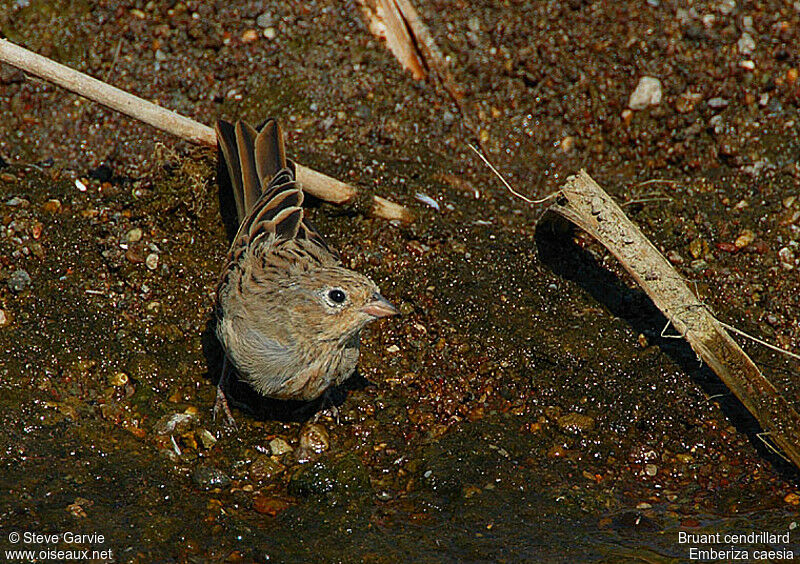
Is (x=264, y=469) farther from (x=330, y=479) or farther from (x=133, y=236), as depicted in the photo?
(x=133, y=236)

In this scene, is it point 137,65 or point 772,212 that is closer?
point 772,212

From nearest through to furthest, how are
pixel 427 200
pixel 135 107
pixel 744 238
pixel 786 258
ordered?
pixel 135 107
pixel 786 258
pixel 744 238
pixel 427 200

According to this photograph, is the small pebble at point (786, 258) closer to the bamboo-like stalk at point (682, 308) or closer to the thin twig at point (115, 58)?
the bamboo-like stalk at point (682, 308)

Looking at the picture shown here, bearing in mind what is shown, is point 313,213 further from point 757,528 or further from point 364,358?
point 757,528

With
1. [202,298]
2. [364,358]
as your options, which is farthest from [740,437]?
[202,298]

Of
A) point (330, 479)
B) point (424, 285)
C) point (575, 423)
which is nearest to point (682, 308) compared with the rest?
point (575, 423)

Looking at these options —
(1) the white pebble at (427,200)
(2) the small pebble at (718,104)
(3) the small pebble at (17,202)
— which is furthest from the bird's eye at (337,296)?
(2) the small pebble at (718,104)
